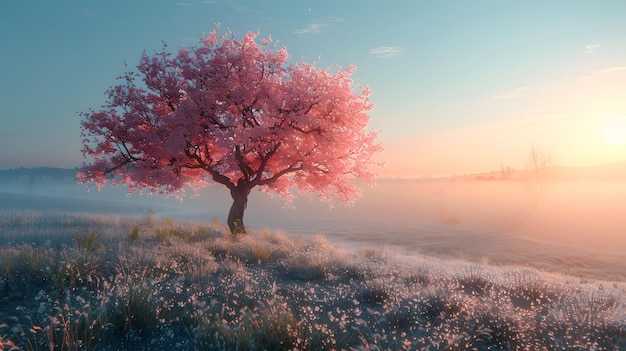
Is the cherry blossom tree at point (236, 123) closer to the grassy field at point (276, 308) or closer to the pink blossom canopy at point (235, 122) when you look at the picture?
the pink blossom canopy at point (235, 122)

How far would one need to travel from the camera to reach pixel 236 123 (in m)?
14.1

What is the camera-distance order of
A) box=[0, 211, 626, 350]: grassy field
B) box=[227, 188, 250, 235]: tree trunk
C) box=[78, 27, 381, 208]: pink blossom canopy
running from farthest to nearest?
box=[227, 188, 250, 235]: tree trunk
box=[78, 27, 381, 208]: pink blossom canopy
box=[0, 211, 626, 350]: grassy field

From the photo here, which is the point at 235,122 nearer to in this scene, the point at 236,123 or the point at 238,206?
the point at 236,123

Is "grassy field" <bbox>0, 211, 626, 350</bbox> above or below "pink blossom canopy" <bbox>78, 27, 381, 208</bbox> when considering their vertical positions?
below

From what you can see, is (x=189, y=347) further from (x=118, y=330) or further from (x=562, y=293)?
(x=562, y=293)

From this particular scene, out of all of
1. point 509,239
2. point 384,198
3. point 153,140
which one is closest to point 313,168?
point 153,140

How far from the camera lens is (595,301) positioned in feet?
25.1

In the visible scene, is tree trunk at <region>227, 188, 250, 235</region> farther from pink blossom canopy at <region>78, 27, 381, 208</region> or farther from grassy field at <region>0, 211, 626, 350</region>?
grassy field at <region>0, 211, 626, 350</region>

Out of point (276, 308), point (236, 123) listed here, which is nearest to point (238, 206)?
point (236, 123)

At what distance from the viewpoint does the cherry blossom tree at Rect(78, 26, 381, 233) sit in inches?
571

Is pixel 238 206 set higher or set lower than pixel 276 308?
higher

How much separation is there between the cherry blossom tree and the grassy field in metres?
5.28

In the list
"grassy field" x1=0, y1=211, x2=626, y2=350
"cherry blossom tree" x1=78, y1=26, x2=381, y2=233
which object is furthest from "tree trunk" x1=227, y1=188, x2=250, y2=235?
"grassy field" x1=0, y1=211, x2=626, y2=350

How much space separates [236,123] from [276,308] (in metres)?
9.57
